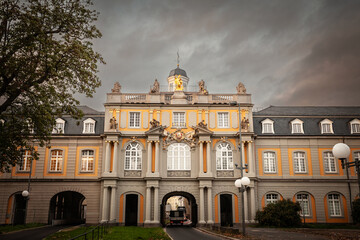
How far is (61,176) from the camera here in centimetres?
3931

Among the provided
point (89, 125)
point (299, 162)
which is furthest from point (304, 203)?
point (89, 125)

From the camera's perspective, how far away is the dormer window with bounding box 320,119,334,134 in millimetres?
41719

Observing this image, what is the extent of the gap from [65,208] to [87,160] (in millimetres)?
9051

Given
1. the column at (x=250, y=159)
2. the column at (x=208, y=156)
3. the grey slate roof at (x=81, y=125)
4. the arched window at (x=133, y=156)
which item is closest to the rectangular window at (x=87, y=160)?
the grey slate roof at (x=81, y=125)

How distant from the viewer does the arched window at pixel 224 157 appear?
39.3 m

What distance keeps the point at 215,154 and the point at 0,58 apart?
84.4 ft

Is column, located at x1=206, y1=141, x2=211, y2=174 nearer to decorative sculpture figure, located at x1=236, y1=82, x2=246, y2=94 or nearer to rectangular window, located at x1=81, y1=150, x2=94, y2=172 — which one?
decorative sculpture figure, located at x1=236, y1=82, x2=246, y2=94

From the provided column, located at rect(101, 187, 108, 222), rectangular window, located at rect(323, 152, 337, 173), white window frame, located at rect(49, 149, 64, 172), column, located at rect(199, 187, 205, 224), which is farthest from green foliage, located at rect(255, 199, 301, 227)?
white window frame, located at rect(49, 149, 64, 172)

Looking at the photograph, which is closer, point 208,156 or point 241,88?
point 208,156

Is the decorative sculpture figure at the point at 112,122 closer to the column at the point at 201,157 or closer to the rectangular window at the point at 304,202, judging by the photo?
the column at the point at 201,157

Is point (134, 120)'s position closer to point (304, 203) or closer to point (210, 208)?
point (210, 208)

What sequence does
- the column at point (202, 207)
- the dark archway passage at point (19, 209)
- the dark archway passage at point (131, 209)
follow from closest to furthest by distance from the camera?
the column at point (202, 207), the dark archway passage at point (19, 209), the dark archway passage at point (131, 209)

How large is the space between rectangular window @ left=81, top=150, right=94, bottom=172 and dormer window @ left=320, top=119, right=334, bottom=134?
1084 inches

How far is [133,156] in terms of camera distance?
39.4m
